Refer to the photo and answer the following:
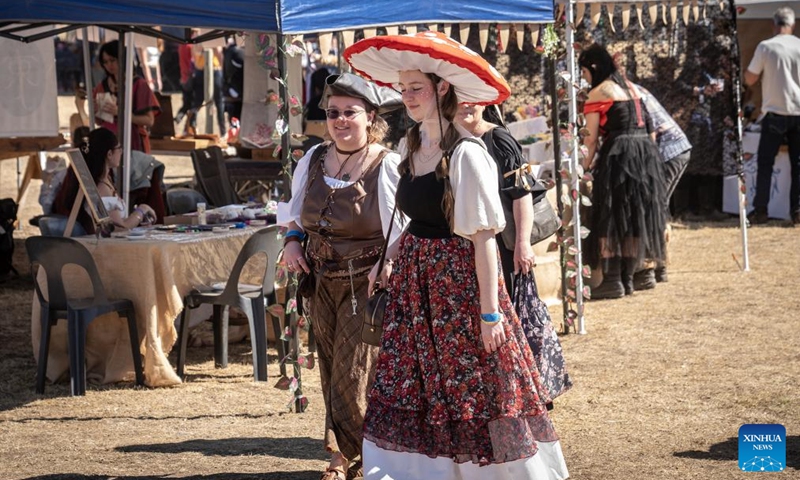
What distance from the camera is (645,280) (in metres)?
9.34

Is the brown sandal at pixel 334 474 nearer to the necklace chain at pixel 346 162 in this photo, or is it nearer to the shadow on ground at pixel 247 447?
the shadow on ground at pixel 247 447

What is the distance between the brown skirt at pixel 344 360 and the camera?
458 centimetres

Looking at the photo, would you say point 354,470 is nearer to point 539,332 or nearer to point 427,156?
point 539,332

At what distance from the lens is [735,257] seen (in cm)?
1023

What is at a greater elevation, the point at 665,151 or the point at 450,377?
the point at 665,151

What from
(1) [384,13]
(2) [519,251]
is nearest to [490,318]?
(2) [519,251]

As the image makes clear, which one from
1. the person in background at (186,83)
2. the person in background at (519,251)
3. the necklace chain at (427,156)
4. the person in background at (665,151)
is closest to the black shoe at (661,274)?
the person in background at (665,151)

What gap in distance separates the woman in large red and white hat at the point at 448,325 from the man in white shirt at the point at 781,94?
8722 mm

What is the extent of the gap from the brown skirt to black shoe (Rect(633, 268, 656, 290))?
5084 mm

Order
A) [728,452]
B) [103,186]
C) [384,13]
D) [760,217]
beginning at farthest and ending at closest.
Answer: [760,217], [103,186], [384,13], [728,452]

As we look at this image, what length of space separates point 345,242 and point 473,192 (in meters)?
0.87

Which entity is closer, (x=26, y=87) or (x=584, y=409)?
(x=584, y=409)

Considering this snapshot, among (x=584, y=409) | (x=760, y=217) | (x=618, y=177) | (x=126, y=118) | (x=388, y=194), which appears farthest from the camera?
(x=760, y=217)

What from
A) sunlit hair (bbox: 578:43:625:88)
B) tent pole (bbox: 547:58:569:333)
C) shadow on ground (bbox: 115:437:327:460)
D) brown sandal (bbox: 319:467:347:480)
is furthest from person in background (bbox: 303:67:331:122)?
brown sandal (bbox: 319:467:347:480)
